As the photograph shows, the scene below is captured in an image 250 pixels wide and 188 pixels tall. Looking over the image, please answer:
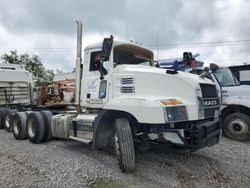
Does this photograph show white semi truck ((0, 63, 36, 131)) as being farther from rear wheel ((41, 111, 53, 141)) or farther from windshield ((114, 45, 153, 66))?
windshield ((114, 45, 153, 66))

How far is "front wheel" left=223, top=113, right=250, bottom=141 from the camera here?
24.9 feet

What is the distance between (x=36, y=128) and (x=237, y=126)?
18.8ft

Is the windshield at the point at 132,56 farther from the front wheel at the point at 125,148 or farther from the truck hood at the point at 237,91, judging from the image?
the truck hood at the point at 237,91

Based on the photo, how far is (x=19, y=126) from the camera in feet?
26.9

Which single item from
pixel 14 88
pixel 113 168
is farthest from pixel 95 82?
pixel 14 88

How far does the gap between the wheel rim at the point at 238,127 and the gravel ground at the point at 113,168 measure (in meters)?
0.61

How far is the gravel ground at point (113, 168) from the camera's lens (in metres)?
4.52

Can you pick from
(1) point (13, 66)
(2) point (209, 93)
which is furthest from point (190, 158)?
(1) point (13, 66)

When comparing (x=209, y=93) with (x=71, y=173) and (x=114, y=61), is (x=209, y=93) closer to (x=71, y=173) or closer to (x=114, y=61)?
(x=114, y=61)

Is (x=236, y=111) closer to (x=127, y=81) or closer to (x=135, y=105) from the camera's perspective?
(x=127, y=81)

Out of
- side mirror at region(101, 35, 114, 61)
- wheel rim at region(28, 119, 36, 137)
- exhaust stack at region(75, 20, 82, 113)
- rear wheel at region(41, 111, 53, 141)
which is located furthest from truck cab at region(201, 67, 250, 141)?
wheel rim at region(28, 119, 36, 137)

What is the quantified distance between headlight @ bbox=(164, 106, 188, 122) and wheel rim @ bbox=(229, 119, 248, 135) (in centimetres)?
386

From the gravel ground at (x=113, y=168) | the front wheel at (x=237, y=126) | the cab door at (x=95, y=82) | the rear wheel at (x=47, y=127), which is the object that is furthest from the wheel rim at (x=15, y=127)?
the front wheel at (x=237, y=126)

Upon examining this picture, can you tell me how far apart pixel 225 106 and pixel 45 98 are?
621 centimetres
